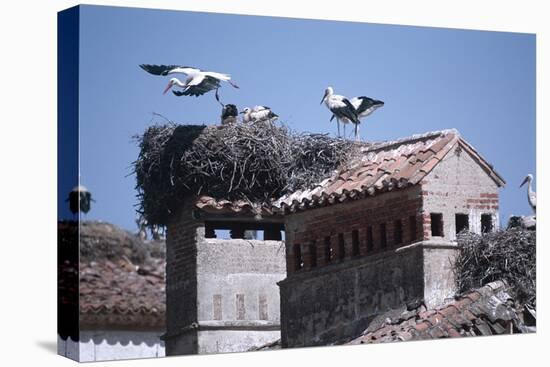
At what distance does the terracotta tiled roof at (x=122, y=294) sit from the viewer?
1423 cm

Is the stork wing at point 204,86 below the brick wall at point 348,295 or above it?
above

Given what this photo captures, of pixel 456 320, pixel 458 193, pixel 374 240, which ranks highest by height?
pixel 458 193

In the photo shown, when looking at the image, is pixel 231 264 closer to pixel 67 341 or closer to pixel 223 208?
pixel 223 208

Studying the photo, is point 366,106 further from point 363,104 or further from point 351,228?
point 351,228

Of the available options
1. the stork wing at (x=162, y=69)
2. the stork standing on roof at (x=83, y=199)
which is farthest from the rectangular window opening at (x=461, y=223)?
the stork standing on roof at (x=83, y=199)

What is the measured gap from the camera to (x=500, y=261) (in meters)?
16.4

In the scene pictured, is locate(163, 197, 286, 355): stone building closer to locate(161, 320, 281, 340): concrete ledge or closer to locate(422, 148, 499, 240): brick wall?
locate(161, 320, 281, 340): concrete ledge

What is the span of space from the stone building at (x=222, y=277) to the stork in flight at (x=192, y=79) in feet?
4.06

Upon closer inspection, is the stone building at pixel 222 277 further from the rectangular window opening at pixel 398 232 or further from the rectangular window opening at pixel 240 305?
the rectangular window opening at pixel 398 232

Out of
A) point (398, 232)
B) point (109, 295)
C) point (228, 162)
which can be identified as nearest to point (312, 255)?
point (398, 232)

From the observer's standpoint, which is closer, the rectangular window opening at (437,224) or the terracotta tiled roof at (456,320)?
the terracotta tiled roof at (456,320)

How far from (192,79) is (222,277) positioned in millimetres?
2139

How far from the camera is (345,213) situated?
53.0 ft

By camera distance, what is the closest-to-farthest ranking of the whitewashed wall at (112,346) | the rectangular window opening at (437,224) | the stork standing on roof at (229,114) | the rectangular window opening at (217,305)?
1. the whitewashed wall at (112,346)
2. the stork standing on roof at (229,114)
3. the rectangular window opening at (217,305)
4. the rectangular window opening at (437,224)
